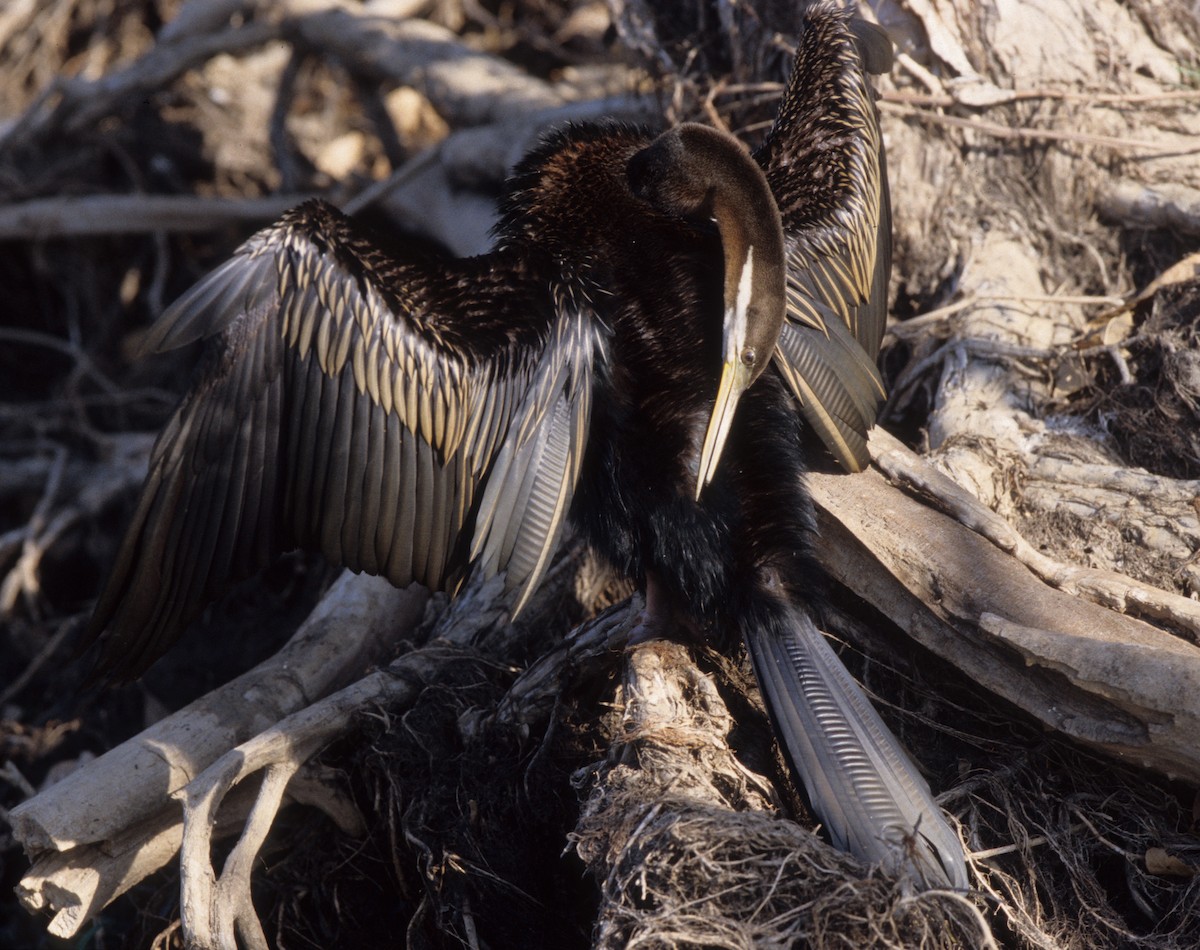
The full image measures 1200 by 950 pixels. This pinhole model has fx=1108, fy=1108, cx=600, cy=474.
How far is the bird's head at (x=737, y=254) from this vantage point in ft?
6.74

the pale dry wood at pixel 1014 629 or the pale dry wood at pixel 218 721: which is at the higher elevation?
the pale dry wood at pixel 1014 629

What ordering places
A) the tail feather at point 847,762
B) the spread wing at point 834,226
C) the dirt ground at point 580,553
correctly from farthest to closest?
the spread wing at point 834,226, the dirt ground at point 580,553, the tail feather at point 847,762

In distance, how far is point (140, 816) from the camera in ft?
7.94

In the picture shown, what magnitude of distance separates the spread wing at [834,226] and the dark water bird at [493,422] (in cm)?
1

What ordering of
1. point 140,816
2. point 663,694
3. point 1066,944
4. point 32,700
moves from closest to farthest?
point 1066,944 < point 663,694 < point 140,816 < point 32,700

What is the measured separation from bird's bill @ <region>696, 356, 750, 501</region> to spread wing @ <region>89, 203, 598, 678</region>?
0.32 m

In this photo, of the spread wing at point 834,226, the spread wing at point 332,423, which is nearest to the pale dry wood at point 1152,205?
the spread wing at point 834,226

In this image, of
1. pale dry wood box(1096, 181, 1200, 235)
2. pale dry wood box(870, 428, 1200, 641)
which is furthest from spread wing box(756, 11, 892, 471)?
pale dry wood box(1096, 181, 1200, 235)

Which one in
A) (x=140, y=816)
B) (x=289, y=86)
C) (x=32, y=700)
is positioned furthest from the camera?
(x=289, y=86)

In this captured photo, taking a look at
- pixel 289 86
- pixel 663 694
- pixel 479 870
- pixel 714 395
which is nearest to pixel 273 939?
pixel 479 870

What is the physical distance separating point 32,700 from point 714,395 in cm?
269

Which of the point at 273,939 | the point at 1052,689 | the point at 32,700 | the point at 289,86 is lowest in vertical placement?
the point at 32,700

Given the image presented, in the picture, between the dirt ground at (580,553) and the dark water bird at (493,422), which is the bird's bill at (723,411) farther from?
the dirt ground at (580,553)

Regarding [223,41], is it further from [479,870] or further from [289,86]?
[479,870]
